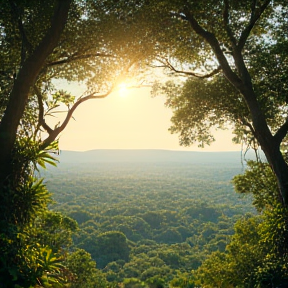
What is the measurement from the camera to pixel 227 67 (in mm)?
9523

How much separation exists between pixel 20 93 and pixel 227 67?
614 cm

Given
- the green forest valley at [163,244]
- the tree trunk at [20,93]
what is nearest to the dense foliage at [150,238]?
the green forest valley at [163,244]

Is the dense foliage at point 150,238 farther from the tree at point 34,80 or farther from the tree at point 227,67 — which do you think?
the tree at point 34,80

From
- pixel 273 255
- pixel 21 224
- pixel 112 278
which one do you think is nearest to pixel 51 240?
pixel 21 224

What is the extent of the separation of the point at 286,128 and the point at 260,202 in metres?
5.15

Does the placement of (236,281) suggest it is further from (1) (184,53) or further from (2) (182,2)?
(2) (182,2)

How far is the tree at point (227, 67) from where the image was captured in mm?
9234

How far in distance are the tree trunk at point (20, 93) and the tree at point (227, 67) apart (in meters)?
3.13

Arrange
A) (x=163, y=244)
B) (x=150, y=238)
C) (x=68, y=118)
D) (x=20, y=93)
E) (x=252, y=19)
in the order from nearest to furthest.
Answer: (x=20, y=93), (x=252, y=19), (x=68, y=118), (x=163, y=244), (x=150, y=238)

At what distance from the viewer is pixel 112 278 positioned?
198 ft

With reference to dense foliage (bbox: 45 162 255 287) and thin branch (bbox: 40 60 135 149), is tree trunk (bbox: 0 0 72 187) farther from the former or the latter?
dense foliage (bbox: 45 162 255 287)

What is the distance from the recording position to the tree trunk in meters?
7.17

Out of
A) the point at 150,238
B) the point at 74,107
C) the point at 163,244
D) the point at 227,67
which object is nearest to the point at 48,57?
the point at 74,107

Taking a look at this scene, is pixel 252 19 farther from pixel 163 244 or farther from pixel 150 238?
pixel 150 238
